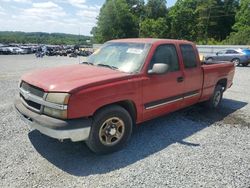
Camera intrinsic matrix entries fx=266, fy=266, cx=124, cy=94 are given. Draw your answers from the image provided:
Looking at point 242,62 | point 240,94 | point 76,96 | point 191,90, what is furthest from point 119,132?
point 242,62

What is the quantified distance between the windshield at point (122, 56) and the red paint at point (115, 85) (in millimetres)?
150

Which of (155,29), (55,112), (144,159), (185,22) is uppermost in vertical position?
(185,22)

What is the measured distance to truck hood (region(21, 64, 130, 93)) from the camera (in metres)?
3.88

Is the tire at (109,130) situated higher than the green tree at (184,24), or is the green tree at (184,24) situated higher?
the green tree at (184,24)

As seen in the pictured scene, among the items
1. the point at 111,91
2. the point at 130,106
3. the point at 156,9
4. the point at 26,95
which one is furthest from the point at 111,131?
the point at 156,9

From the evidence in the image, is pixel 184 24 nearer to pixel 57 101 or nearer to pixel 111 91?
pixel 111 91

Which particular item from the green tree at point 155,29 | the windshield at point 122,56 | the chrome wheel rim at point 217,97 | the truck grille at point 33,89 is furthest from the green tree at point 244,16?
the truck grille at point 33,89

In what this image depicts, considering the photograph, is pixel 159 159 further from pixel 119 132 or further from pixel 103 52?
pixel 103 52

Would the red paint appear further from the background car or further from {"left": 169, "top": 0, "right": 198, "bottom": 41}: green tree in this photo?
{"left": 169, "top": 0, "right": 198, "bottom": 41}: green tree

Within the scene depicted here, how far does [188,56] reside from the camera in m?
5.88

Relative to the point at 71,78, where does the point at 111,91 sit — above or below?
below

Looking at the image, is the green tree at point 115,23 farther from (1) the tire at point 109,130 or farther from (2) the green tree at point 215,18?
(1) the tire at point 109,130

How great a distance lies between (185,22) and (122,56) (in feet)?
217

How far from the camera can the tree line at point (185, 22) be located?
64.6m
